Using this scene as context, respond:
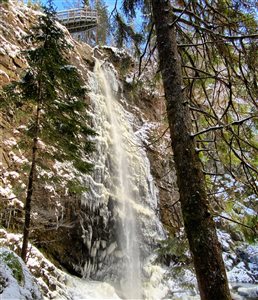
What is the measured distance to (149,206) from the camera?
1307cm

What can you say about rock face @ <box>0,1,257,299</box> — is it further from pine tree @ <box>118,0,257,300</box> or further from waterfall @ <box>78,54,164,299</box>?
pine tree @ <box>118,0,257,300</box>

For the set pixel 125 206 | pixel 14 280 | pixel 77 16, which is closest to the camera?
pixel 14 280

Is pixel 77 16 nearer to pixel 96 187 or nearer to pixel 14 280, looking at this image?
pixel 96 187

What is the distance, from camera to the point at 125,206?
11.5 m

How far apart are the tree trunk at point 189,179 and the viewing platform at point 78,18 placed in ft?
66.5

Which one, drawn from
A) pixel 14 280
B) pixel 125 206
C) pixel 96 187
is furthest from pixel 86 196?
pixel 14 280

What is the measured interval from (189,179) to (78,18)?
71.8 ft

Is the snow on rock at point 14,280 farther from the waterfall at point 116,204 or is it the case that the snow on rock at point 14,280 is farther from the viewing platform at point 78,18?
the viewing platform at point 78,18

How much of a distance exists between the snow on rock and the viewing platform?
21194 mm

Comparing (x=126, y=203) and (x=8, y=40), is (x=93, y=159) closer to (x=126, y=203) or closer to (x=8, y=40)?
(x=126, y=203)

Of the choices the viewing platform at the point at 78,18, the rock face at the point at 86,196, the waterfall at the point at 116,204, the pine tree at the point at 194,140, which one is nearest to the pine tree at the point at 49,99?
the rock face at the point at 86,196

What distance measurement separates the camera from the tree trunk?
2682 millimetres

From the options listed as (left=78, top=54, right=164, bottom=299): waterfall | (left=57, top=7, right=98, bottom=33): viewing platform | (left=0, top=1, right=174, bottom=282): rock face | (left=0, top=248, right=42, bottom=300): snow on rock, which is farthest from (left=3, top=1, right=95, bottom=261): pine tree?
(left=57, top=7, right=98, bottom=33): viewing platform

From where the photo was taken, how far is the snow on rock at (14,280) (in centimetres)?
274
